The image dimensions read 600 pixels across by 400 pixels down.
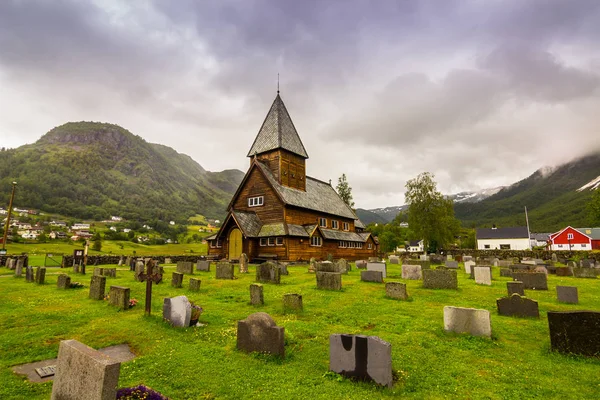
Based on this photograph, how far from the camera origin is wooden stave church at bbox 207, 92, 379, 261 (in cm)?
3325

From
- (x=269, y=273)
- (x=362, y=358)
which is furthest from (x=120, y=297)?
(x=362, y=358)

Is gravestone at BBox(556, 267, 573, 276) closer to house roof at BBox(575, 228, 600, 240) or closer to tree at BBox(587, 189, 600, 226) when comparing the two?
tree at BBox(587, 189, 600, 226)

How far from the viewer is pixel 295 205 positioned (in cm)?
3494

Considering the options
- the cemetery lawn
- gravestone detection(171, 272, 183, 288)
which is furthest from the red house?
gravestone detection(171, 272, 183, 288)

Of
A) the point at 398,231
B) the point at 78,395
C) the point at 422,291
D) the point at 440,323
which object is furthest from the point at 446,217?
the point at 78,395

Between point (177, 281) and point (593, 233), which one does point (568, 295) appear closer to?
point (177, 281)

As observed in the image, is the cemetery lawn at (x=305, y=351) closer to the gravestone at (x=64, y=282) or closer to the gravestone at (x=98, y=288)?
the gravestone at (x=98, y=288)

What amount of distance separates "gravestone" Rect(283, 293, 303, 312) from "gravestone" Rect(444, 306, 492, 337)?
448cm

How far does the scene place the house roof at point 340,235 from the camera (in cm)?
3895

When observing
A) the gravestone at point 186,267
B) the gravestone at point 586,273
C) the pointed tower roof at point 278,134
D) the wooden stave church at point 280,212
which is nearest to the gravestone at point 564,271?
the gravestone at point 586,273

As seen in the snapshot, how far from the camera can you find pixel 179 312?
863 cm

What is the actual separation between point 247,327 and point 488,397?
15.4 ft

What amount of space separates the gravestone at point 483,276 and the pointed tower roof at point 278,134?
84.6 ft

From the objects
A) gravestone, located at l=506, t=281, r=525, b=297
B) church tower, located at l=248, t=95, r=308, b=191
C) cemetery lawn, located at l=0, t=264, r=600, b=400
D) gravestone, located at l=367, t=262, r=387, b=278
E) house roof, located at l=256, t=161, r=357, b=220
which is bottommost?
cemetery lawn, located at l=0, t=264, r=600, b=400
